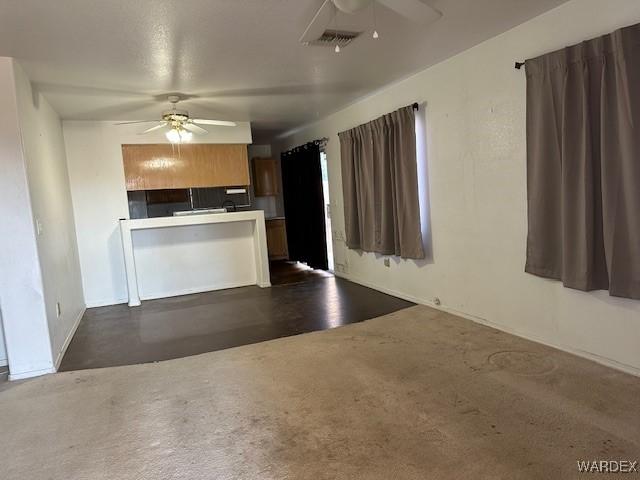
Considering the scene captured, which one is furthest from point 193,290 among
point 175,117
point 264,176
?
point 264,176

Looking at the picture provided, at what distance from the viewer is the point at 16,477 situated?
Result: 192cm

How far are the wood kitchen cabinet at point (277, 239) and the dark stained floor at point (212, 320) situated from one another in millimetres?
2492

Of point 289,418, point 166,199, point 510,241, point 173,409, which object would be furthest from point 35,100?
point 510,241

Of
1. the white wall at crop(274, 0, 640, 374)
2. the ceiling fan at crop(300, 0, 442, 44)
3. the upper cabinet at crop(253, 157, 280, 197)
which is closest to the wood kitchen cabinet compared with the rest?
the upper cabinet at crop(253, 157, 280, 197)

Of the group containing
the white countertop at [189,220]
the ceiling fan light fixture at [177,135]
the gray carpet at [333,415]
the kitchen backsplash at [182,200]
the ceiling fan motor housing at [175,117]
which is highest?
the ceiling fan motor housing at [175,117]

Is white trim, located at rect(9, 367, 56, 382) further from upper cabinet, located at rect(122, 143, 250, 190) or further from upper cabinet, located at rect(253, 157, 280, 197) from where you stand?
upper cabinet, located at rect(253, 157, 280, 197)

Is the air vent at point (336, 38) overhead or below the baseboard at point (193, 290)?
overhead

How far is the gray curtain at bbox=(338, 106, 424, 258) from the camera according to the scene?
423cm

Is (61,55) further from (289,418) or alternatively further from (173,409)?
(289,418)

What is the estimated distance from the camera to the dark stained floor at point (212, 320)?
3.53 meters

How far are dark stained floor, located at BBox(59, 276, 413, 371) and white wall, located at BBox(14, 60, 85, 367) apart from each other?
261 mm

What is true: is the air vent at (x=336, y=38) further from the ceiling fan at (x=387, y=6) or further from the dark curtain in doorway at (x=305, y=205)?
the dark curtain in doorway at (x=305, y=205)

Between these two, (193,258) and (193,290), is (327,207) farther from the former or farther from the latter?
(193,290)

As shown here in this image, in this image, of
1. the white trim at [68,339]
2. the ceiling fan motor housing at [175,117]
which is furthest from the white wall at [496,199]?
the white trim at [68,339]
